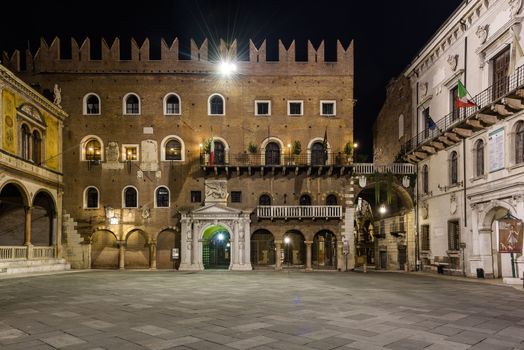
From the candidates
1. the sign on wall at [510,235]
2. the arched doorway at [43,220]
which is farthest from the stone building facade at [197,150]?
the sign on wall at [510,235]

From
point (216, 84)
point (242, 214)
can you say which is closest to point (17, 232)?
point (242, 214)

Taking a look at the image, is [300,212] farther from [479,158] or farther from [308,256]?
[479,158]

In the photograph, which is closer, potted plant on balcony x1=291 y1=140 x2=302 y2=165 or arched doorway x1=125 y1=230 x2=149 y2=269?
potted plant on balcony x1=291 y1=140 x2=302 y2=165

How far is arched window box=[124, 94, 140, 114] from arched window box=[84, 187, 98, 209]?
5.82 metres

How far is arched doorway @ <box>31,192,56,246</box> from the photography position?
29.3 metres

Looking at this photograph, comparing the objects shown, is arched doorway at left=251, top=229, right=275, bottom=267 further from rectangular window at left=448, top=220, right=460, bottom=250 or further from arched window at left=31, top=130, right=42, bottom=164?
arched window at left=31, top=130, right=42, bottom=164

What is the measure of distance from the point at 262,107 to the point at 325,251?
12166 millimetres

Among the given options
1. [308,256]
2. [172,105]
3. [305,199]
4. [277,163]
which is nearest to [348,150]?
[305,199]

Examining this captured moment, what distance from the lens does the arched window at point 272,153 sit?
31.4m

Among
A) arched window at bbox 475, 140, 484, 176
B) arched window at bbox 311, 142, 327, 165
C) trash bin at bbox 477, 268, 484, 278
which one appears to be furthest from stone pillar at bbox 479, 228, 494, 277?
arched window at bbox 311, 142, 327, 165

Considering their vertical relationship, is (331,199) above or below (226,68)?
below

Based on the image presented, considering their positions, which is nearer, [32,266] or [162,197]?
[32,266]

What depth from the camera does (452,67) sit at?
25.6 meters

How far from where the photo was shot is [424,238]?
2917cm
